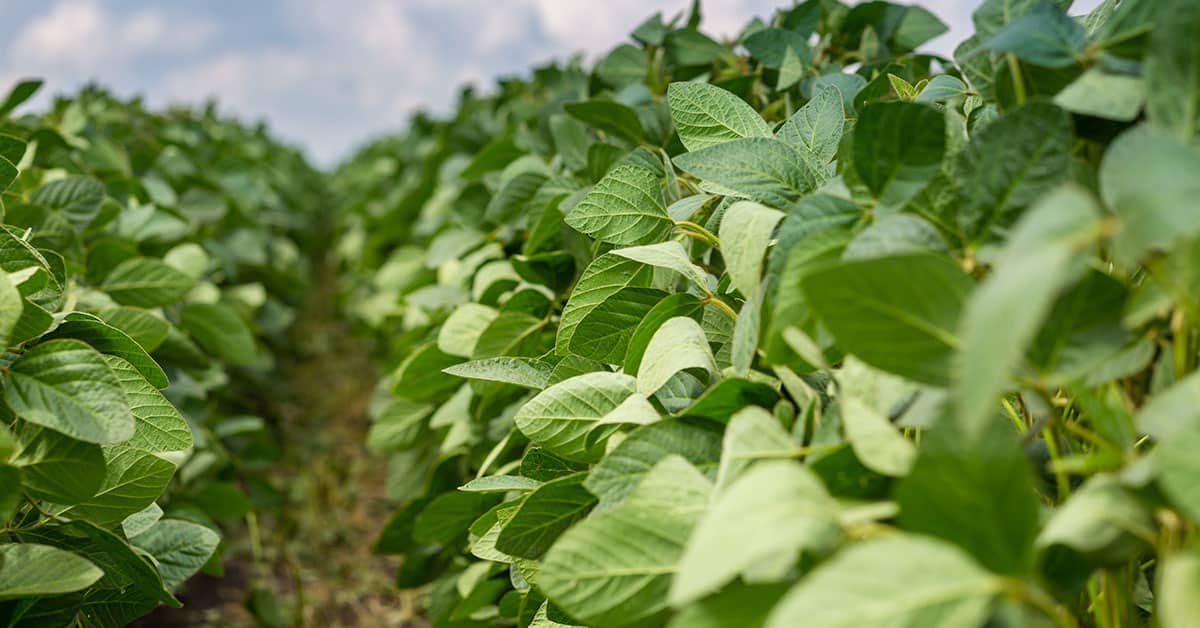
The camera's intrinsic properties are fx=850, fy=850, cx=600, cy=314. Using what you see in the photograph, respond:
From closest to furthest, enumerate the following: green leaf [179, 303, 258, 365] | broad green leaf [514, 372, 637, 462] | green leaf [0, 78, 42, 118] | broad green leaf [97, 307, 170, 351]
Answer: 1. broad green leaf [514, 372, 637, 462]
2. broad green leaf [97, 307, 170, 351]
3. green leaf [0, 78, 42, 118]
4. green leaf [179, 303, 258, 365]

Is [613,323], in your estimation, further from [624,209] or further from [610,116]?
[610,116]

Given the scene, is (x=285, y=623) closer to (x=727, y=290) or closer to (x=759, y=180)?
(x=727, y=290)

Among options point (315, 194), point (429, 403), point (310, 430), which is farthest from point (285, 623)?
point (315, 194)

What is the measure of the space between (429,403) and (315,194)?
505 centimetres

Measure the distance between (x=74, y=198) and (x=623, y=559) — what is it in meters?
1.29

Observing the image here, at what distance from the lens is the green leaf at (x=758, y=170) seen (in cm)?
79

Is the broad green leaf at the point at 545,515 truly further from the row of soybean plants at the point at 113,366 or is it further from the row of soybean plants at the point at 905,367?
the row of soybean plants at the point at 113,366

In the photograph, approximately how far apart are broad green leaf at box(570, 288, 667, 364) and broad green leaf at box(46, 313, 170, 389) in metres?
0.44

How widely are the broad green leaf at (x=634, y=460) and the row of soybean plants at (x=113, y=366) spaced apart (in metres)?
0.41

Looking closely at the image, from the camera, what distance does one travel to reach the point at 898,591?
464 millimetres

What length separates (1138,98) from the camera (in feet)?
1.95

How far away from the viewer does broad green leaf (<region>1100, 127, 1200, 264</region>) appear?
1.53 ft

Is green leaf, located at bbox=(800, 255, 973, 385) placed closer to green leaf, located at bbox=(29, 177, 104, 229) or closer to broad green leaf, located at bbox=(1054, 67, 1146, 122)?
broad green leaf, located at bbox=(1054, 67, 1146, 122)

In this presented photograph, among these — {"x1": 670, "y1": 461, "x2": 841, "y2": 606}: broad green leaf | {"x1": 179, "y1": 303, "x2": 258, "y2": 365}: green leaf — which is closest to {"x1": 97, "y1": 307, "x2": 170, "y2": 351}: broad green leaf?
{"x1": 179, "y1": 303, "x2": 258, "y2": 365}: green leaf
